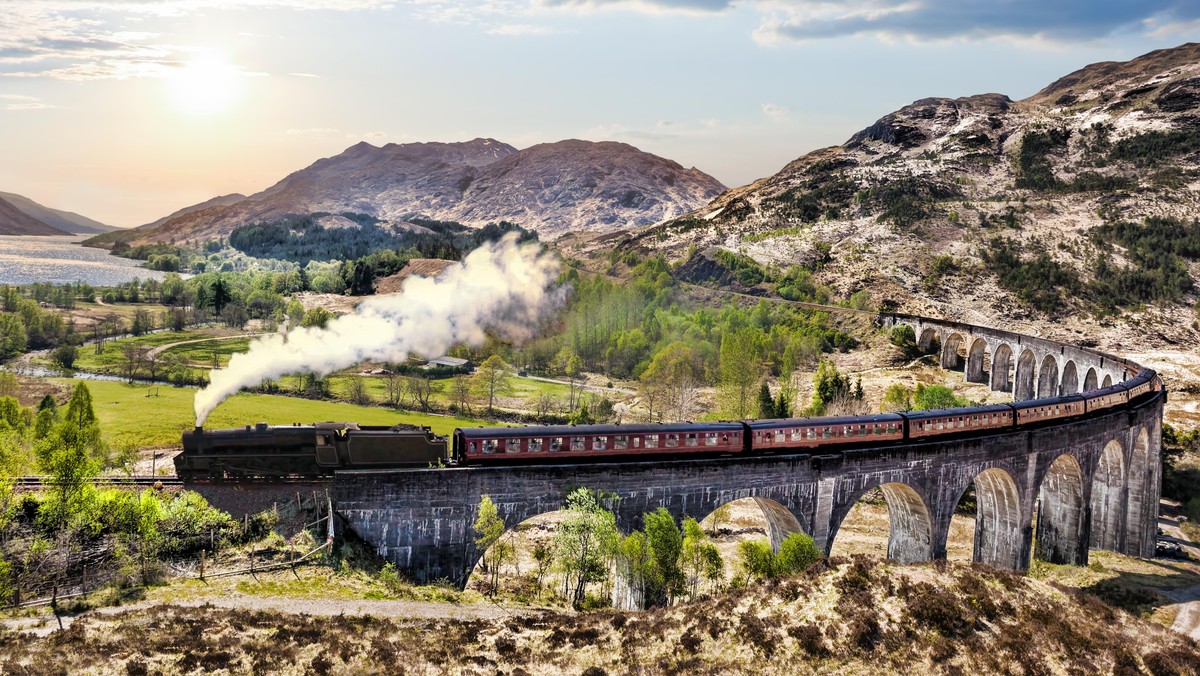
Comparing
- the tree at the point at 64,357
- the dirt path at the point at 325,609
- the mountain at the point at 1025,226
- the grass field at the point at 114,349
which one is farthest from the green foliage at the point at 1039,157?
the dirt path at the point at 325,609

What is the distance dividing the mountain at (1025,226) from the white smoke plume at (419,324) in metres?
45.4

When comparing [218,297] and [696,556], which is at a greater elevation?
[218,297]

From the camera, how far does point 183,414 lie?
7319 centimetres

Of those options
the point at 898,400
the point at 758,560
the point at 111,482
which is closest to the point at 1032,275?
the point at 898,400

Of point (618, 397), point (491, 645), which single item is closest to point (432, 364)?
point (618, 397)

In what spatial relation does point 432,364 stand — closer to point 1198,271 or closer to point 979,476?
point 979,476

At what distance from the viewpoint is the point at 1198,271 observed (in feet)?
444

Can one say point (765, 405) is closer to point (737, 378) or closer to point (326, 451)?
point (737, 378)

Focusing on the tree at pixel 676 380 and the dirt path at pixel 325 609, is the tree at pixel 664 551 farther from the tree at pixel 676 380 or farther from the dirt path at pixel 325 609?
the tree at pixel 676 380

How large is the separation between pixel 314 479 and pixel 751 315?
96049mm

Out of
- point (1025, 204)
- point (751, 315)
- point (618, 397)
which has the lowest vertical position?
point (618, 397)

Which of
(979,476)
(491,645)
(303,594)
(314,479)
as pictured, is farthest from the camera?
(979,476)

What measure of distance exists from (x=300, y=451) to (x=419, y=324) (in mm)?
33324

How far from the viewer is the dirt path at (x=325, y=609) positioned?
26.9 meters
